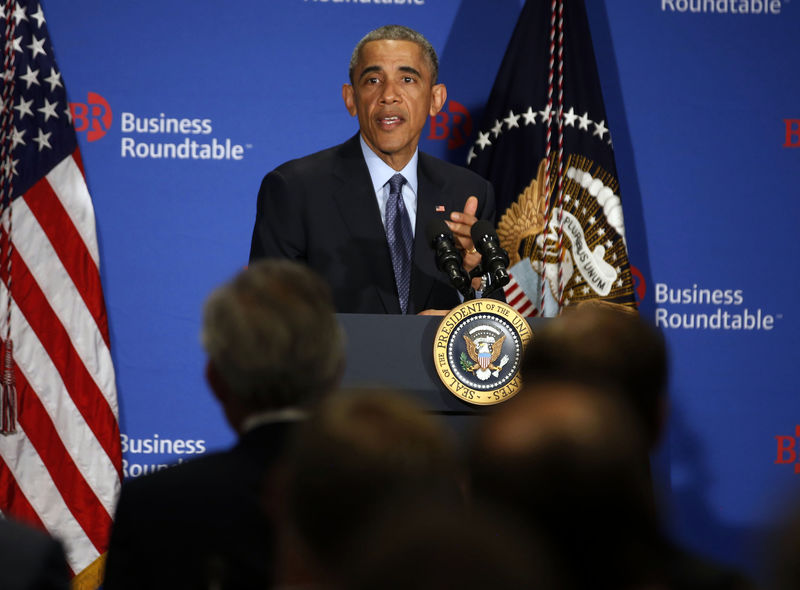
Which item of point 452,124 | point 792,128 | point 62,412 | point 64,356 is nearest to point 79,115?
point 64,356

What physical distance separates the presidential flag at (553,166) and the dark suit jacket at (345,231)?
0.99 metres

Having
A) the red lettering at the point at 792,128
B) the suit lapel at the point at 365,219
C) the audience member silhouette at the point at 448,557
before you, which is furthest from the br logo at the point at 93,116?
the audience member silhouette at the point at 448,557

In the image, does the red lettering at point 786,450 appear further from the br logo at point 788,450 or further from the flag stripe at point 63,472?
Answer: the flag stripe at point 63,472

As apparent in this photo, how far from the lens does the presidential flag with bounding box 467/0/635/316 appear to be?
4188mm

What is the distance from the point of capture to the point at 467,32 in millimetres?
4555

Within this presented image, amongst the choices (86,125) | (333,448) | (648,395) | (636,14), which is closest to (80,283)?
(86,125)

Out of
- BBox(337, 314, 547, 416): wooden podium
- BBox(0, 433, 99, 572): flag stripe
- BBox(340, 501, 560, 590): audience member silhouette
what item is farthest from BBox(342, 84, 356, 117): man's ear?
BBox(340, 501, 560, 590): audience member silhouette

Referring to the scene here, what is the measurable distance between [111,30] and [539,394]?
3968mm

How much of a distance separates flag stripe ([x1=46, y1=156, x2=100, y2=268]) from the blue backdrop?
0.54ft

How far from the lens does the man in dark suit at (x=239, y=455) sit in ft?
4.68

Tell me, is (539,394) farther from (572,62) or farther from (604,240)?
(572,62)

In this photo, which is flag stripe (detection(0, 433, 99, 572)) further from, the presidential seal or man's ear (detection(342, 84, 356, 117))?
the presidential seal

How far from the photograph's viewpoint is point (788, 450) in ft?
15.0

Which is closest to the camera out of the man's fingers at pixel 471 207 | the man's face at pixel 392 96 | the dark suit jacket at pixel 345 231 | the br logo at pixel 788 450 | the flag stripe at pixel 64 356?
the man's fingers at pixel 471 207
